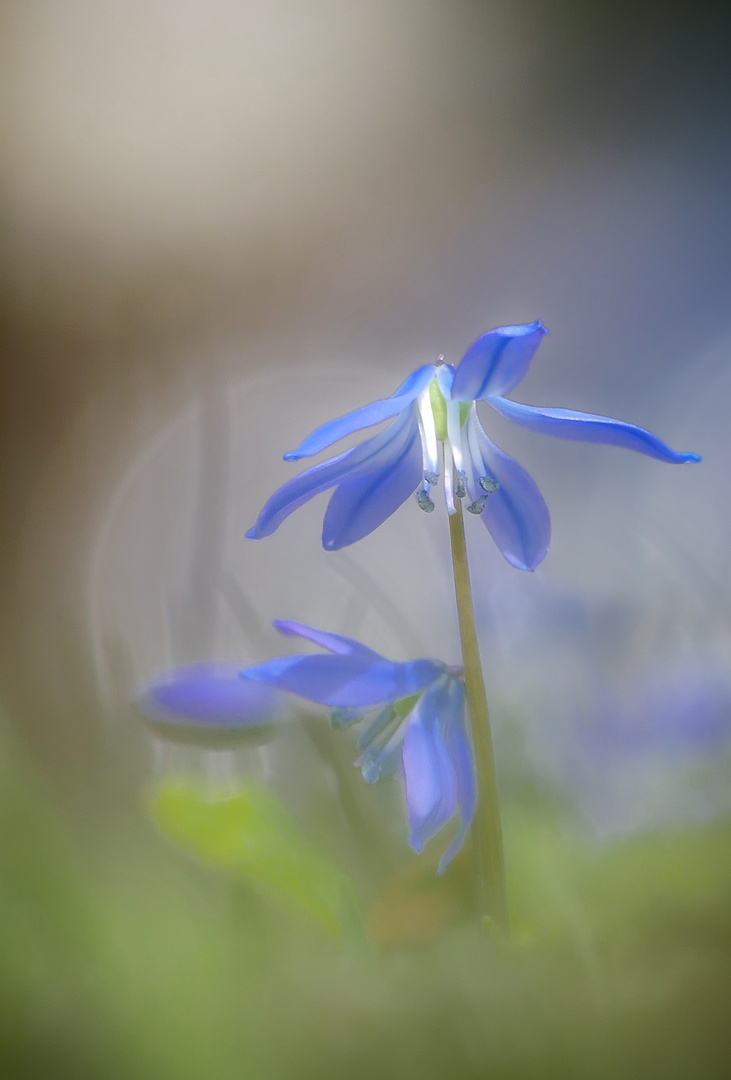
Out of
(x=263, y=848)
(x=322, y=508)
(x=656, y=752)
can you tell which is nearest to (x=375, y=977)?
(x=263, y=848)

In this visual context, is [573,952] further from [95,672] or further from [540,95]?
[540,95]

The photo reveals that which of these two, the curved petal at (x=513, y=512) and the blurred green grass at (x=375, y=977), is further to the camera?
the curved petal at (x=513, y=512)

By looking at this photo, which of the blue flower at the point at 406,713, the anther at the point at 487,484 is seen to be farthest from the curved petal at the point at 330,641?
the anther at the point at 487,484

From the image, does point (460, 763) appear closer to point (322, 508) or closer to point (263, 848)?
point (263, 848)

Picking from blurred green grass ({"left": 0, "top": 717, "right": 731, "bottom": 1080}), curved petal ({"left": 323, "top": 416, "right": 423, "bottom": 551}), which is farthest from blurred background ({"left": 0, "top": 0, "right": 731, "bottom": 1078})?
curved petal ({"left": 323, "top": 416, "right": 423, "bottom": 551})

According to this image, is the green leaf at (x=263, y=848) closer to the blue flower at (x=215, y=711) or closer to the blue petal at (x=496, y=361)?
the blue flower at (x=215, y=711)

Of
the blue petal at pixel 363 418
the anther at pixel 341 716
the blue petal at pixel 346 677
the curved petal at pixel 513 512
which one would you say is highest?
the blue petal at pixel 363 418

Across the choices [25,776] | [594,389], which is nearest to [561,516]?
[594,389]
